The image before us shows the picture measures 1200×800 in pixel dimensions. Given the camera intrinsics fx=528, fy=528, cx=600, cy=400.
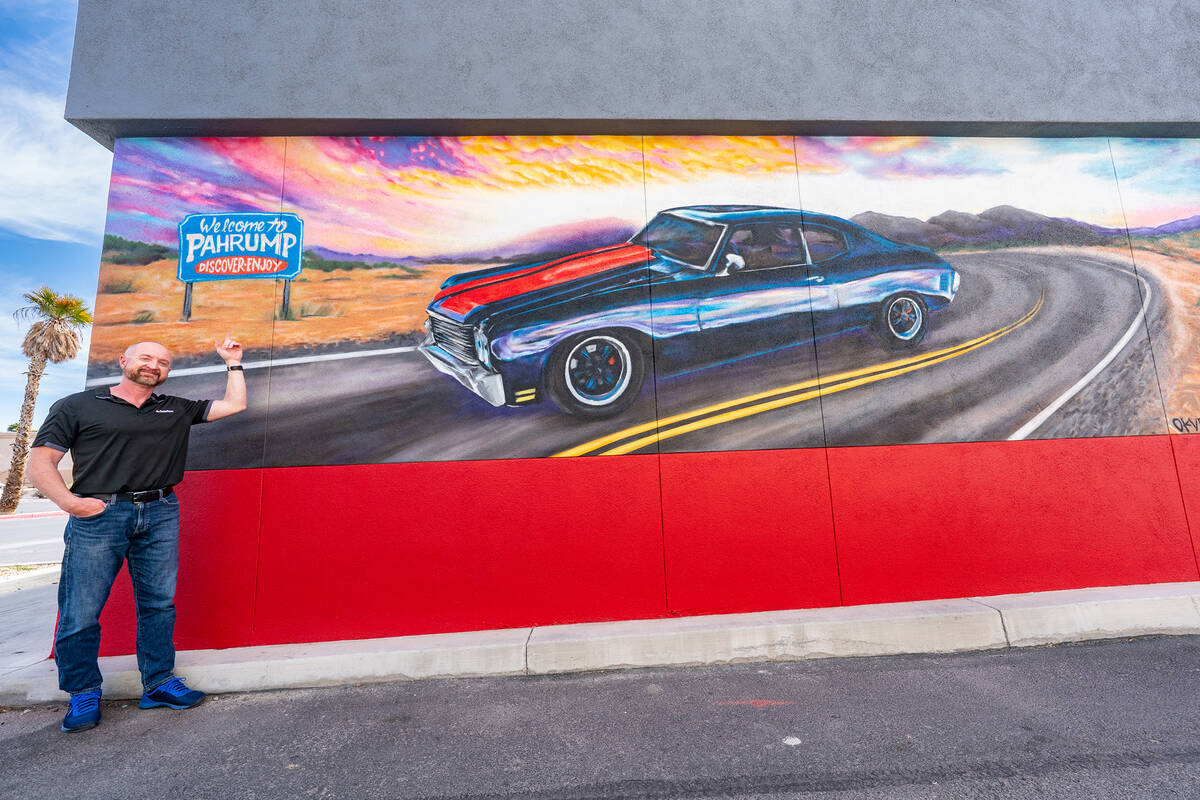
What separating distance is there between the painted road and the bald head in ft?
2.50

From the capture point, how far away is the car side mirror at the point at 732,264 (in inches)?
174

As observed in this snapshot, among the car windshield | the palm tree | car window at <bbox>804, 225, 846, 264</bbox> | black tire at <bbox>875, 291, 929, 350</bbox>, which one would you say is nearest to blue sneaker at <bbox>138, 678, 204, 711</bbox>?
the car windshield

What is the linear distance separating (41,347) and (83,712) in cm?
2260

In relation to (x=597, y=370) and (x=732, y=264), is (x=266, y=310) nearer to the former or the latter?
(x=597, y=370)

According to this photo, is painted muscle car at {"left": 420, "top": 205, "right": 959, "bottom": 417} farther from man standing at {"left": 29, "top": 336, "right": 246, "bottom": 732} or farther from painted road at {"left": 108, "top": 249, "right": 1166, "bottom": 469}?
man standing at {"left": 29, "top": 336, "right": 246, "bottom": 732}

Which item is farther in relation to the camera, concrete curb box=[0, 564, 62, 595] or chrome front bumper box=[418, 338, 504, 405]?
concrete curb box=[0, 564, 62, 595]

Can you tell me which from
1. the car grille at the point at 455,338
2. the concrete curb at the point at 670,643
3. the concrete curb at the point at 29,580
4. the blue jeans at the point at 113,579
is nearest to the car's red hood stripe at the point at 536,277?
the car grille at the point at 455,338

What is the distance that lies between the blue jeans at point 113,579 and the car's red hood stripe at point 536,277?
2.25 meters

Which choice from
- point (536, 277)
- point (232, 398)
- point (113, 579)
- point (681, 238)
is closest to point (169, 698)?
point (113, 579)

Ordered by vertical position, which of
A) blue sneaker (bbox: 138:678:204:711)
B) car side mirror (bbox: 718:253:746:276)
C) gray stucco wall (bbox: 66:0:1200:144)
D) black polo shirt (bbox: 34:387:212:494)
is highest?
gray stucco wall (bbox: 66:0:1200:144)

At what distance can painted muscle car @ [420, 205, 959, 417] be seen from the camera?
13.5 ft

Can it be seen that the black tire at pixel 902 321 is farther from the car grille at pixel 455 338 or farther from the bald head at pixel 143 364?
the bald head at pixel 143 364

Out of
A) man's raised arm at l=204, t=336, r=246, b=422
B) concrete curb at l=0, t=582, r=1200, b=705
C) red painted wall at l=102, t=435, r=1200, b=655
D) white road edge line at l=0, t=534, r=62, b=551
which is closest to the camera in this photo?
concrete curb at l=0, t=582, r=1200, b=705

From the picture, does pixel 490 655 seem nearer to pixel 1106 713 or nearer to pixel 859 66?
pixel 1106 713
